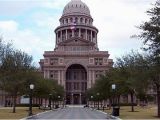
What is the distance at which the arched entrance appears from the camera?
18665 centimetres

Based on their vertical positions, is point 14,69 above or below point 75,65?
below

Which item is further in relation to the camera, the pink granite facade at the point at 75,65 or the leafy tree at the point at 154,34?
the pink granite facade at the point at 75,65

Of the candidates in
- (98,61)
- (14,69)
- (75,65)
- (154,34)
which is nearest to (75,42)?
(75,65)

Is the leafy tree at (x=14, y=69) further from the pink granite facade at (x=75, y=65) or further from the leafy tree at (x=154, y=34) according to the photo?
the pink granite facade at (x=75, y=65)

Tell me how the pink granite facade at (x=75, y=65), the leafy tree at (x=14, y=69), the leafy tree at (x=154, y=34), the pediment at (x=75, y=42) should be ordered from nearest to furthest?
the leafy tree at (x=154, y=34), the leafy tree at (x=14, y=69), the pink granite facade at (x=75, y=65), the pediment at (x=75, y=42)

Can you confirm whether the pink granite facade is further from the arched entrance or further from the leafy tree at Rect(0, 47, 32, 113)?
the leafy tree at Rect(0, 47, 32, 113)

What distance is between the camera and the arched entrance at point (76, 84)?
187 meters

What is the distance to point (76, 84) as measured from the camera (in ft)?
622

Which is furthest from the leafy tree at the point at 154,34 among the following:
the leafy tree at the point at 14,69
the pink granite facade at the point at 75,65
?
the pink granite facade at the point at 75,65

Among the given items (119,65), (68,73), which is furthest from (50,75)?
(119,65)

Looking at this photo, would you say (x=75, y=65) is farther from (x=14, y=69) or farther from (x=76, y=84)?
(x=14, y=69)

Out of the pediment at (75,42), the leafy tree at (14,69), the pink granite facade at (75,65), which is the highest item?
the pediment at (75,42)

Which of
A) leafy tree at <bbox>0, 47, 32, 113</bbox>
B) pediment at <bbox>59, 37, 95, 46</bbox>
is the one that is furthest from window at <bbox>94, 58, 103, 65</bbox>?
leafy tree at <bbox>0, 47, 32, 113</bbox>

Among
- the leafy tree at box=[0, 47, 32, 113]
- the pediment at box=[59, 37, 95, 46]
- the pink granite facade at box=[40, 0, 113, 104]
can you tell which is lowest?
the leafy tree at box=[0, 47, 32, 113]
